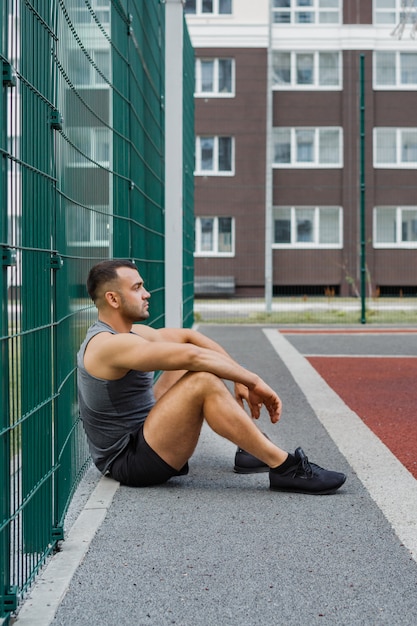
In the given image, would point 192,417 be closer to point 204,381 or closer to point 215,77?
point 204,381

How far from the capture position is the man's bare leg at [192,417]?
5.57 metres

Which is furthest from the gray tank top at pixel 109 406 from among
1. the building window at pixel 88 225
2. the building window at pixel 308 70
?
the building window at pixel 308 70

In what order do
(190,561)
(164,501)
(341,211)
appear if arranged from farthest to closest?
(341,211), (164,501), (190,561)

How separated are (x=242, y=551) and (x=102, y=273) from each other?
1720 mm

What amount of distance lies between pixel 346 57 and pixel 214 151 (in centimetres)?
546

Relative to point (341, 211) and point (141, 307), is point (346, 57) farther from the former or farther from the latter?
point (141, 307)

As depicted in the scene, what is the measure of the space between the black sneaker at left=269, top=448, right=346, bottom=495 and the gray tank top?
777 millimetres

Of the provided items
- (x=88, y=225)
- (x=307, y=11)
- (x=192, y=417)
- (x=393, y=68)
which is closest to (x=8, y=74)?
(x=192, y=417)

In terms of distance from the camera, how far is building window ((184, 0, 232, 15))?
39.2 m

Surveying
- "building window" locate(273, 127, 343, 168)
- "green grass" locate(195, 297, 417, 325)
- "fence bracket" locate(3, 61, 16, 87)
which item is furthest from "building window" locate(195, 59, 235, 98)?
"fence bracket" locate(3, 61, 16, 87)

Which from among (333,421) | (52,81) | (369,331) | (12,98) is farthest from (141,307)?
(369,331)

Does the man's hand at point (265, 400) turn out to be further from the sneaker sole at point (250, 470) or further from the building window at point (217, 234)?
the building window at point (217, 234)

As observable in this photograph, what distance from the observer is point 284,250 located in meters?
38.5

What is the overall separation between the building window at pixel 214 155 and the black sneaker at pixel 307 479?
3319cm
